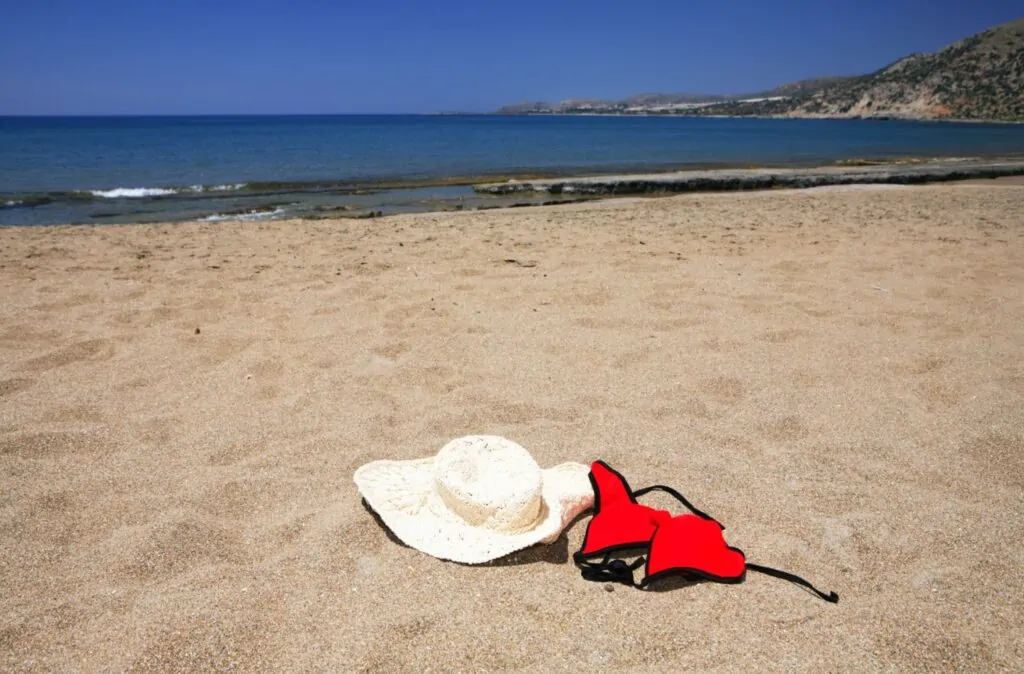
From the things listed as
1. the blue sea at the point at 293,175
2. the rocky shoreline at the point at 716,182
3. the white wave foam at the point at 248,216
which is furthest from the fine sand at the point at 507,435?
the rocky shoreline at the point at 716,182

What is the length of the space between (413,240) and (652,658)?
6015mm

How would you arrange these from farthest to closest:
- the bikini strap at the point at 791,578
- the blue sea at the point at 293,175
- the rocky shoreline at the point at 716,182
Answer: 1. the rocky shoreline at the point at 716,182
2. the blue sea at the point at 293,175
3. the bikini strap at the point at 791,578

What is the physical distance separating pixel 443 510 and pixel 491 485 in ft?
0.69

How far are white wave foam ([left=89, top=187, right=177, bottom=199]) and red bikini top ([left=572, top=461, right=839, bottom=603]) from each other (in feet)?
45.1

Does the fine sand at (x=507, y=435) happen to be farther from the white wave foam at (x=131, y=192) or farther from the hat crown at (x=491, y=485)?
the white wave foam at (x=131, y=192)

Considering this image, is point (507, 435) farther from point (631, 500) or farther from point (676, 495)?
point (676, 495)

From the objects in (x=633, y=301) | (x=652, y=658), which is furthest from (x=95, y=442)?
(x=633, y=301)

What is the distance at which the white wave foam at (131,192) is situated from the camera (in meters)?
12.6

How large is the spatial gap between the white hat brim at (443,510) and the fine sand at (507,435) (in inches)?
2.6

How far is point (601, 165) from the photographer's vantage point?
19.8 m

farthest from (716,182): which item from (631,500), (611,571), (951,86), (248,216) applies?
(951,86)

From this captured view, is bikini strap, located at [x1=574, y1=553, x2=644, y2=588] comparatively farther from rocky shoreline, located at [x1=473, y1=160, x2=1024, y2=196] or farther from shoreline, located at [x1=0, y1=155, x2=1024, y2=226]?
rocky shoreline, located at [x1=473, y1=160, x2=1024, y2=196]

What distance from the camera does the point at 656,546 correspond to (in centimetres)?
204

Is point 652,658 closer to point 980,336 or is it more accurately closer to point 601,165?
point 980,336
